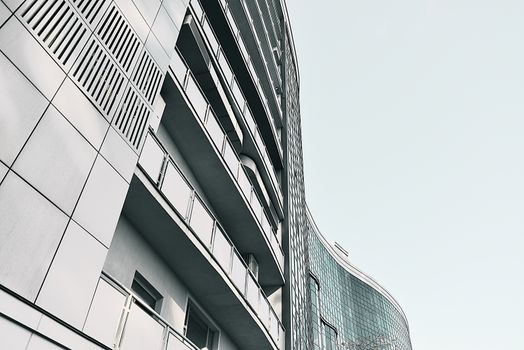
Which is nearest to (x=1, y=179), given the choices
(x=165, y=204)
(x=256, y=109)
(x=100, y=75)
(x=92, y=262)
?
(x=92, y=262)

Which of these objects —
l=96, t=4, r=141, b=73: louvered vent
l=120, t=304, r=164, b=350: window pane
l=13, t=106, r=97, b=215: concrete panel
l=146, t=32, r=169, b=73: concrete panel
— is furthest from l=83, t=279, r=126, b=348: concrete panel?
l=146, t=32, r=169, b=73: concrete panel

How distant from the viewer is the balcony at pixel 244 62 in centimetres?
1627

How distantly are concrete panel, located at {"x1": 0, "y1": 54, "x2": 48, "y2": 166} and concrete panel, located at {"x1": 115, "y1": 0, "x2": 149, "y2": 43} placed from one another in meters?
3.34

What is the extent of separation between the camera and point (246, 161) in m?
16.4

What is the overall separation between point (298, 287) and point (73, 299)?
14.8 metres

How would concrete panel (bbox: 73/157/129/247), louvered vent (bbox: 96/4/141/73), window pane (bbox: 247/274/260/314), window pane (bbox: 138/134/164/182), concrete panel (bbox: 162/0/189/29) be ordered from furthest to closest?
window pane (bbox: 247/274/260/314)
concrete panel (bbox: 162/0/189/29)
window pane (bbox: 138/134/164/182)
louvered vent (bbox: 96/4/141/73)
concrete panel (bbox: 73/157/129/247)

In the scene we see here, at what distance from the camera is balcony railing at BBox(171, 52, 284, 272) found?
10805mm

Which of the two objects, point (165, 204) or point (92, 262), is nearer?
point (92, 262)

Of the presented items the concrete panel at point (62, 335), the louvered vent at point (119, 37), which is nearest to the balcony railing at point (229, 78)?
the louvered vent at point (119, 37)

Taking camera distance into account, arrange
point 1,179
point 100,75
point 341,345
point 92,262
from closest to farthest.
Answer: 1. point 1,179
2. point 92,262
3. point 100,75
4. point 341,345

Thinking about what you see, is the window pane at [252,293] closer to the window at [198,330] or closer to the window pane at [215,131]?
the window at [198,330]

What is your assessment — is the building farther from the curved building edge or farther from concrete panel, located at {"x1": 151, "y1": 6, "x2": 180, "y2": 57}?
the curved building edge

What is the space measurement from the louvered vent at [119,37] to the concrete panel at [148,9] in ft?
2.46

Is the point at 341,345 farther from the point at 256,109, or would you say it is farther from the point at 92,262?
the point at 92,262
